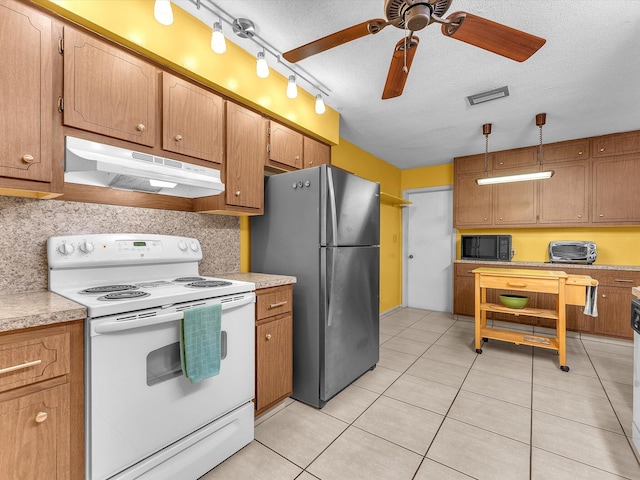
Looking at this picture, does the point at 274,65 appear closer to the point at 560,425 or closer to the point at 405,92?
the point at 405,92

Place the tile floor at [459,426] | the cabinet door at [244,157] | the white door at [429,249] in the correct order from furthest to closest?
the white door at [429,249] → the cabinet door at [244,157] → the tile floor at [459,426]

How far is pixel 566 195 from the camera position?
394 centimetres

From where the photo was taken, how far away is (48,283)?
1555mm

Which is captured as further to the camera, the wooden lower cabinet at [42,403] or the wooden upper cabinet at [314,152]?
the wooden upper cabinet at [314,152]

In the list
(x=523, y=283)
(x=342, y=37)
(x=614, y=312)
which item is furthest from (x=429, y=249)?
(x=342, y=37)

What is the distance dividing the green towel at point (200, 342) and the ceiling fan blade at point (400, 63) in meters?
1.57

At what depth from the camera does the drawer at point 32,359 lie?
979mm

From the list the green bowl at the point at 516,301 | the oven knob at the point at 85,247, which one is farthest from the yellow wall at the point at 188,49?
the green bowl at the point at 516,301

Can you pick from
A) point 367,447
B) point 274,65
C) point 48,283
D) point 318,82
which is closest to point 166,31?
point 274,65

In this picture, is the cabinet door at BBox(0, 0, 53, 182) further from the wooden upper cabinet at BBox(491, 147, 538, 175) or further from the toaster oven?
the toaster oven

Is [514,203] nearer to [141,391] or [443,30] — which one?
[443,30]

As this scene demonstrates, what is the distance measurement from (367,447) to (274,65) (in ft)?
8.94

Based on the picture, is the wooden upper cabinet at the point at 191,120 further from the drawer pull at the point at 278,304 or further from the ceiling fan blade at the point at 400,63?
the ceiling fan blade at the point at 400,63

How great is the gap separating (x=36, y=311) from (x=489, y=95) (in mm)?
3438
